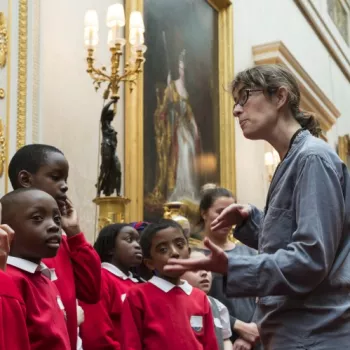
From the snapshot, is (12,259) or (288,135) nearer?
(288,135)

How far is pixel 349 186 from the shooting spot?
8.73 ft

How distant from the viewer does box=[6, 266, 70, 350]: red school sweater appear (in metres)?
2.95

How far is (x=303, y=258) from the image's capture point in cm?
242

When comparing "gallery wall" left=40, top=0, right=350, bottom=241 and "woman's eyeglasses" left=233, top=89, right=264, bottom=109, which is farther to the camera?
"gallery wall" left=40, top=0, right=350, bottom=241

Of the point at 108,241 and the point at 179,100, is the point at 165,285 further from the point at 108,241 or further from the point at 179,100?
the point at 179,100

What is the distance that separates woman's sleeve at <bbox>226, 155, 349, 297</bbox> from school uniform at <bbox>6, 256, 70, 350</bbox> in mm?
884

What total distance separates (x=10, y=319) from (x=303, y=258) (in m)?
1.02

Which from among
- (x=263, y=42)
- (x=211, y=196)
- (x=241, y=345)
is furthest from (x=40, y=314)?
(x=263, y=42)

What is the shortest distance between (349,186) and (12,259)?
1.43 meters

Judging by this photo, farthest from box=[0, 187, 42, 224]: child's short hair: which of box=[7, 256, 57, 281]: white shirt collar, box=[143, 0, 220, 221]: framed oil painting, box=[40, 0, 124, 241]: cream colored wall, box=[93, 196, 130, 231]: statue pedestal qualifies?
box=[143, 0, 220, 221]: framed oil painting

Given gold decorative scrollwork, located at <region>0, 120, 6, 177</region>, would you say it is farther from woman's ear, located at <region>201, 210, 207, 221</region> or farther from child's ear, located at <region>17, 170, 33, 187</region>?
child's ear, located at <region>17, 170, 33, 187</region>

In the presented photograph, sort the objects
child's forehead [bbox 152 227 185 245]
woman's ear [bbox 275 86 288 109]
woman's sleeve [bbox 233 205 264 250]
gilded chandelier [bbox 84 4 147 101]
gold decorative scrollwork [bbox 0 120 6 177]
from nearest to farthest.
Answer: woman's ear [bbox 275 86 288 109] < woman's sleeve [bbox 233 205 264 250] < child's forehead [bbox 152 227 185 245] < gold decorative scrollwork [bbox 0 120 6 177] < gilded chandelier [bbox 84 4 147 101]

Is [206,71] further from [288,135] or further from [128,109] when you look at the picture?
[288,135]

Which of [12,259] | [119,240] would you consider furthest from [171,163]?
[12,259]
